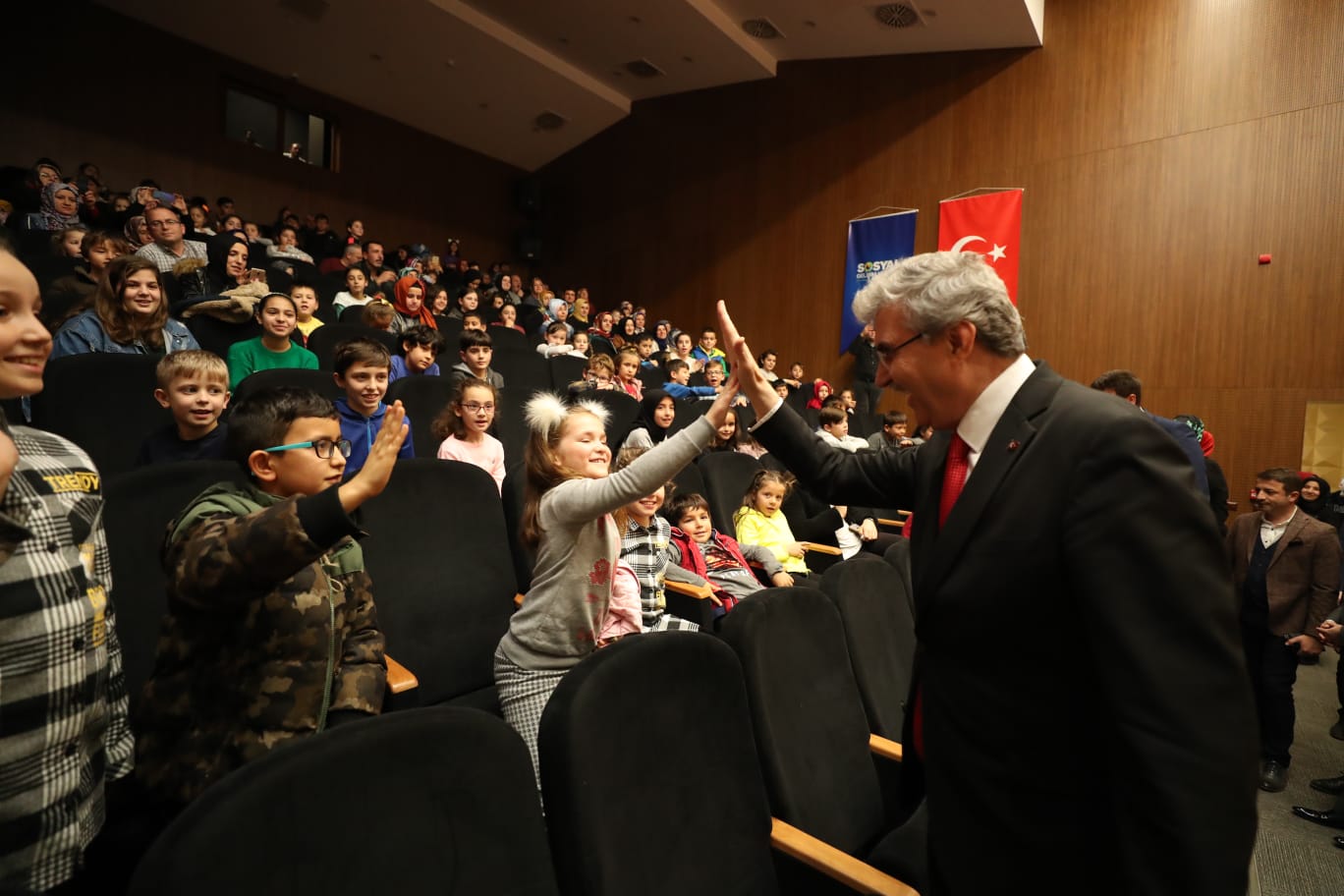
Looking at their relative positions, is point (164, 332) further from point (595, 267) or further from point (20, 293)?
point (595, 267)

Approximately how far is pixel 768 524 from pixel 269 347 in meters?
2.05

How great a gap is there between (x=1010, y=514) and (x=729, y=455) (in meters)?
2.21

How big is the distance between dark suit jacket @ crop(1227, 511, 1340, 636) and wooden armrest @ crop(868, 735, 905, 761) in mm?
1766

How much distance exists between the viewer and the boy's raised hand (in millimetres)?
807

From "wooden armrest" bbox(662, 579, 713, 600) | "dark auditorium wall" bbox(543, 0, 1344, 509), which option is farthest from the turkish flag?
"wooden armrest" bbox(662, 579, 713, 600)

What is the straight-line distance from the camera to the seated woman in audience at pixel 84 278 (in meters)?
2.72

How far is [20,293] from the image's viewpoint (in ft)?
2.18

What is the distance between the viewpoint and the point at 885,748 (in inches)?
52.5

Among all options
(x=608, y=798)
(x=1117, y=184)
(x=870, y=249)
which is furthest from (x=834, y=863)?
(x=870, y=249)

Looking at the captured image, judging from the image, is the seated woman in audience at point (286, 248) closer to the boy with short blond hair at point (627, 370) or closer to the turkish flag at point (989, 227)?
the boy with short blond hair at point (627, 370)

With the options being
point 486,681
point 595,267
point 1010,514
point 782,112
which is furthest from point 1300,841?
point 595,267

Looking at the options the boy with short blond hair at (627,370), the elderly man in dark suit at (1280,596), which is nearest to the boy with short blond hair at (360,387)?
the boy with short blond hair at (627,370)

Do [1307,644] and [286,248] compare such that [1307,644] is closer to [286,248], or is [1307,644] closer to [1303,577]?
[1303,577]

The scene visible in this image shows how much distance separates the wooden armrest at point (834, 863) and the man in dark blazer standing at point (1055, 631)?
0.22 ft
